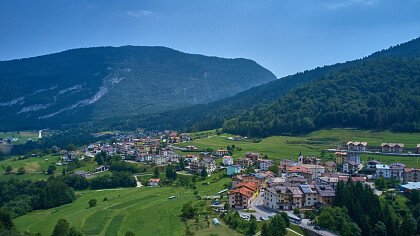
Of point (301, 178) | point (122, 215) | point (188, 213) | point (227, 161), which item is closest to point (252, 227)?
point (188, 213)

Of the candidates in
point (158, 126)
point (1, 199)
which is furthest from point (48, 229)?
point (158, 126)

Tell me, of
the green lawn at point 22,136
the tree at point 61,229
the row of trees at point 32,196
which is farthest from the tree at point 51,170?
the green lawn at point 22,136

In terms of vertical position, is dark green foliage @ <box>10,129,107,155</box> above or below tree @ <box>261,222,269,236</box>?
above

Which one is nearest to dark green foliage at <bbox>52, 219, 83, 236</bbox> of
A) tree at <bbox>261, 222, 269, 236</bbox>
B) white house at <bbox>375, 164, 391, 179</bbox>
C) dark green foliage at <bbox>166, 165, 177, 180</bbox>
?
tree at <bbox>261, 222, 269, 236</bbox>

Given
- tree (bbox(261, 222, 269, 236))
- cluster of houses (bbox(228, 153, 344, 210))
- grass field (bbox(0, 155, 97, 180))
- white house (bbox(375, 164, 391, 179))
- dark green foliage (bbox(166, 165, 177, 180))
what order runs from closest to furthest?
1. tree (bbox(261, 222, 269, 236))
2. cluster of houses (bbox(228, 153, 344, 210))
3. white house (bbox(375, 164, 391, 179))
4. dark green foliage (bbox(166, 165, 177, 180))
5. grass field (bbox(0, 155, 97, 180))

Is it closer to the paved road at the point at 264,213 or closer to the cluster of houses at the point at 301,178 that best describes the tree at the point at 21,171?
the cluster of houses at the point at 301,178

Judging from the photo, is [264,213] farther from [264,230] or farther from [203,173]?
[203,173]

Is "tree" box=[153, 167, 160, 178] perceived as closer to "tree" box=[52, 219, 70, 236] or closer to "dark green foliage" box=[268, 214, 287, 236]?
"tree" box=[52, 219, 70, 236]
